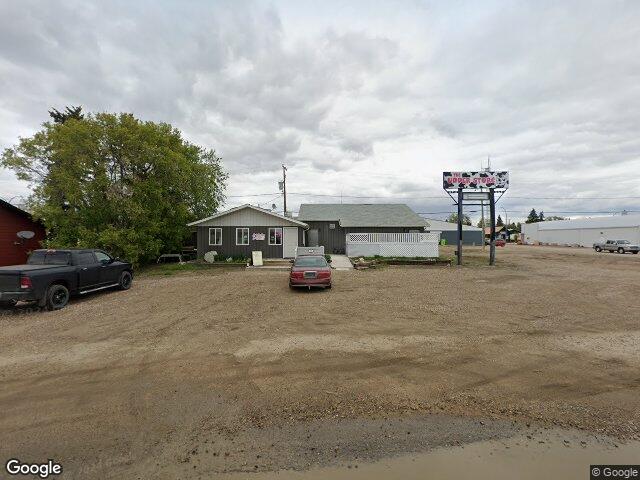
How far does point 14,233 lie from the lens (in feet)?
60.2

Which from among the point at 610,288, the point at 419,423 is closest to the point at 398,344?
the point at 419,423

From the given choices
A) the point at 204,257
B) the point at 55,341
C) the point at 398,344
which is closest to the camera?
the point at 398,344

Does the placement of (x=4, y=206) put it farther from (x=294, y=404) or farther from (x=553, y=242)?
(x=553, y=242)

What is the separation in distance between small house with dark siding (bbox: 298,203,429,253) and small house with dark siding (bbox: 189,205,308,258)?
540 centimetres

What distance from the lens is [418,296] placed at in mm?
11031

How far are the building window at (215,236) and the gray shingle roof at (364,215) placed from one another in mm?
7829

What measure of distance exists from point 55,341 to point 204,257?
1608 cm

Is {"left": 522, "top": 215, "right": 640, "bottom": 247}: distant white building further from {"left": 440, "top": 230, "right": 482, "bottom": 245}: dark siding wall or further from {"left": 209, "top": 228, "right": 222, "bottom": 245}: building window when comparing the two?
{"left": 209, "top": 228, "right": 222, "bottom": 245}: building window

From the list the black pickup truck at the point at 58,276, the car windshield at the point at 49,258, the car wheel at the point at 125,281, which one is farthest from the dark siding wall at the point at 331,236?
the car windshield at the point at 49,258

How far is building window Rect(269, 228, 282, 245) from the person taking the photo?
23078mm

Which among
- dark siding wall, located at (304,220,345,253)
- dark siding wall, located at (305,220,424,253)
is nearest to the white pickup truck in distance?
dark siding wall, located at (305,220,424,253)

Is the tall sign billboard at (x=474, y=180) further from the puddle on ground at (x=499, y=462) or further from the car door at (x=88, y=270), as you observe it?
the car door at (x=88, y=270)

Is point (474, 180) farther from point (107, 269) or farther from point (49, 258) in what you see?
point (49, 258)

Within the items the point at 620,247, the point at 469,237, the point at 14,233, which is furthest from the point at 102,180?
the point at 469,237
